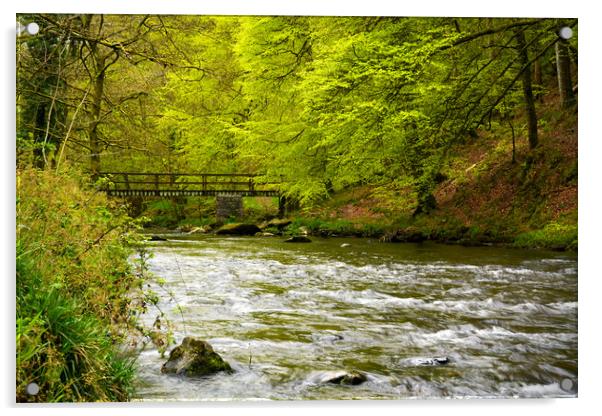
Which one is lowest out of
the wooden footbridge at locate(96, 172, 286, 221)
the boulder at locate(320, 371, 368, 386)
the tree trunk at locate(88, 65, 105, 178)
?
the boulder at locate(320, 371, 368, 386)

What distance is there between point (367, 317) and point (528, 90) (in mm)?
2046

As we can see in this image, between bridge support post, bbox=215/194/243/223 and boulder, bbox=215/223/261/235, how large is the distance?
2.9 inches

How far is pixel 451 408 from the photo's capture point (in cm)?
387

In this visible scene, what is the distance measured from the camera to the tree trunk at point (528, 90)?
4.84 metres

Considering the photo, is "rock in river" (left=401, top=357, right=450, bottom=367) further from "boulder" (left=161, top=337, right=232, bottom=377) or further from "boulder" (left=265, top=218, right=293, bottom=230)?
"boulder" (left=265, top=218, right=293, bottom=230)

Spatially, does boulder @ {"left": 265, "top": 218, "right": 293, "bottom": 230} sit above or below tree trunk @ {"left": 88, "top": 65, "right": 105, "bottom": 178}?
Result: below

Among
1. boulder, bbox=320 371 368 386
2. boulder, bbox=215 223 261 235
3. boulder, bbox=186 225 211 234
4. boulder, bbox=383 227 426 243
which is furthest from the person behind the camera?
boulder, bbox=383 227 426 243

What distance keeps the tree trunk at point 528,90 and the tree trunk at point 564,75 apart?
9.6 inches

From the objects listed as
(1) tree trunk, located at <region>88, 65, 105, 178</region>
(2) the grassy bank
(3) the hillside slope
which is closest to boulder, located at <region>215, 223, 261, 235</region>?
(3) the hillside slope

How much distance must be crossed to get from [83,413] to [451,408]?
2.05 metres

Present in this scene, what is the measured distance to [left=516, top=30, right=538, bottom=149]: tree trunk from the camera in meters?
4.84

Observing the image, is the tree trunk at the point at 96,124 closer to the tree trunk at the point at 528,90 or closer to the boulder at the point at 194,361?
the boulder at the point at 194,361

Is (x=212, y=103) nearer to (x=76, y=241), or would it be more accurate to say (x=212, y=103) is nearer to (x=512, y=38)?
(x=76, y=241)
